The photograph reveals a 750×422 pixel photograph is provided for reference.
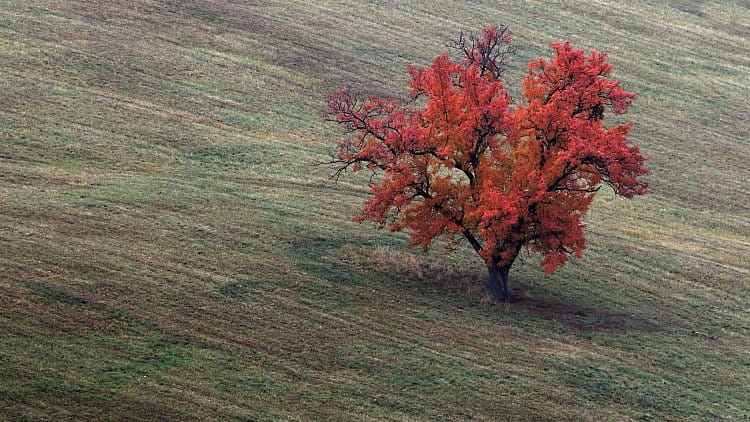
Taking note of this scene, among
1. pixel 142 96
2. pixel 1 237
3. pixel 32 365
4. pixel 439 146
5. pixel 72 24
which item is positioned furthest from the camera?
pixel 72 24

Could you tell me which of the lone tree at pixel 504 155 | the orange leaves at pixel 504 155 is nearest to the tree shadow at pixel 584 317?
the lone tree at pixel 504 155

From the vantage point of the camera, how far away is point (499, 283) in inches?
1582

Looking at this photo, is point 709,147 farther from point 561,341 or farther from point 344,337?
point 344,337

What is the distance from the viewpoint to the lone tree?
3788 centimetres

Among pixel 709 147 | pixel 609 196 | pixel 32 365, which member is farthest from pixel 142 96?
pixel 709 147

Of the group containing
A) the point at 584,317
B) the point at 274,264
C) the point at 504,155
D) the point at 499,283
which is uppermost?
the point at 504,155

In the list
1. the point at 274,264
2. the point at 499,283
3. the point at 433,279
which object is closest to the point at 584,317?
the point at 499,283

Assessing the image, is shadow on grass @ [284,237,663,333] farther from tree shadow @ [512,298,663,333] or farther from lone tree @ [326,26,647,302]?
lone tree @ [326,26,647,302]

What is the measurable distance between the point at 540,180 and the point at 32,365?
767 inches

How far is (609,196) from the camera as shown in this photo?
190 feet

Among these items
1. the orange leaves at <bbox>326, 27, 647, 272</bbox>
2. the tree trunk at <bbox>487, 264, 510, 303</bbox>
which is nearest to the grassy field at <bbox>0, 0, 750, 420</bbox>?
the tree trunk at <bbox>487, 264, 510, 303</bbox>

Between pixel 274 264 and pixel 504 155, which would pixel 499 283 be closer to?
pixel 504 155

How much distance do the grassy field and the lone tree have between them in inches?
121

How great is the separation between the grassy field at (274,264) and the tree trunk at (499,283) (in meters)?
0.85
